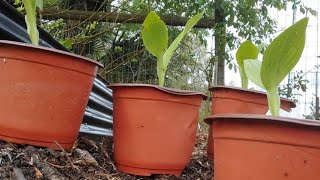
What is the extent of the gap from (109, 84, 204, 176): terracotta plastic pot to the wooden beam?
1891 mm

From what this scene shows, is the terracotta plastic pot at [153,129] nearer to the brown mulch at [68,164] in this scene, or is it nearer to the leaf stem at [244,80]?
the brown mulch at [68,164]

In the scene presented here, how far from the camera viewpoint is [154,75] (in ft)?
10.8

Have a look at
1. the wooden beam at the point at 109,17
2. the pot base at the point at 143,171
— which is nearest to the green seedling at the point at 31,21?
the pot base at the point at 143,171

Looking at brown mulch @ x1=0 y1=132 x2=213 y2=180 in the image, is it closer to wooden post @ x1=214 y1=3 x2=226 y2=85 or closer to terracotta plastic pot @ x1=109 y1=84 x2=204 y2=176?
terracotta plastic pot @ x1=109 y1=84 x2=204 y2=176

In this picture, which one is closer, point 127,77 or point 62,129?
point 62,129

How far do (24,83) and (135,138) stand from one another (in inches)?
15.4

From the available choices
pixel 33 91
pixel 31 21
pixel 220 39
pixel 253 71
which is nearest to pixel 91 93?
pixel 31 21

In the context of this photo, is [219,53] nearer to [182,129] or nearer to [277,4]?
[277,4]

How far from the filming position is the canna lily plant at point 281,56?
0.85m

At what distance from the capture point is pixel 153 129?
131cm

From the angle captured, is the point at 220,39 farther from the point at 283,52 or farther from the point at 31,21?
the point at 283,52

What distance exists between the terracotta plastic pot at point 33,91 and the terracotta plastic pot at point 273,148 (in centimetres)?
52

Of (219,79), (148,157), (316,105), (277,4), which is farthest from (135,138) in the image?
(316,105)

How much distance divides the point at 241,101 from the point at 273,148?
64 cm
